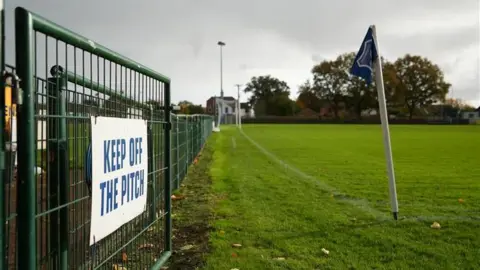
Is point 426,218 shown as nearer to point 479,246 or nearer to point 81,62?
point 479,246

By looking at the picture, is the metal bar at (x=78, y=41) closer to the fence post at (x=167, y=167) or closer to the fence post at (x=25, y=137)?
the fence post at (x=25, y=137)

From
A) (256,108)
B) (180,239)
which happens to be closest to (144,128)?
(180,239)

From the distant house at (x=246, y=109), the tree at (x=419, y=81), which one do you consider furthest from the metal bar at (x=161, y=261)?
the distant house at (x=246, y=109)

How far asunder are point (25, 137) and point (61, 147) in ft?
2.30

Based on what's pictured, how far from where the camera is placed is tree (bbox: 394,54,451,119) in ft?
335

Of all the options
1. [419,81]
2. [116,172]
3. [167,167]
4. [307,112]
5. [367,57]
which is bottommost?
[167,167]

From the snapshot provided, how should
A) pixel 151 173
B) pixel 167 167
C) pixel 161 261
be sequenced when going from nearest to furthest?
pixel 151 173 < pixel 161 261 < pixel 167 167

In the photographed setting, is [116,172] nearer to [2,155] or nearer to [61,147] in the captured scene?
[61,147]

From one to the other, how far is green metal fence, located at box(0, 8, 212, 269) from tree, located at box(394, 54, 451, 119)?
334ft

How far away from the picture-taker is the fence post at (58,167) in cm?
A: 292

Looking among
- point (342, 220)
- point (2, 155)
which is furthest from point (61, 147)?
point (342, 220)

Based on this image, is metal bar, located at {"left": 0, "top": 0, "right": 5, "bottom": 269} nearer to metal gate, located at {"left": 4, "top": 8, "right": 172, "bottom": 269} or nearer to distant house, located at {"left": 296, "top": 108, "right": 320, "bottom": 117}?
metal gate, located at {"left": 4, "top": 8, "right": 172, "bottom": 269}

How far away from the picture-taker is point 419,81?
103m

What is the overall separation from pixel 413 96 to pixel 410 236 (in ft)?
339
